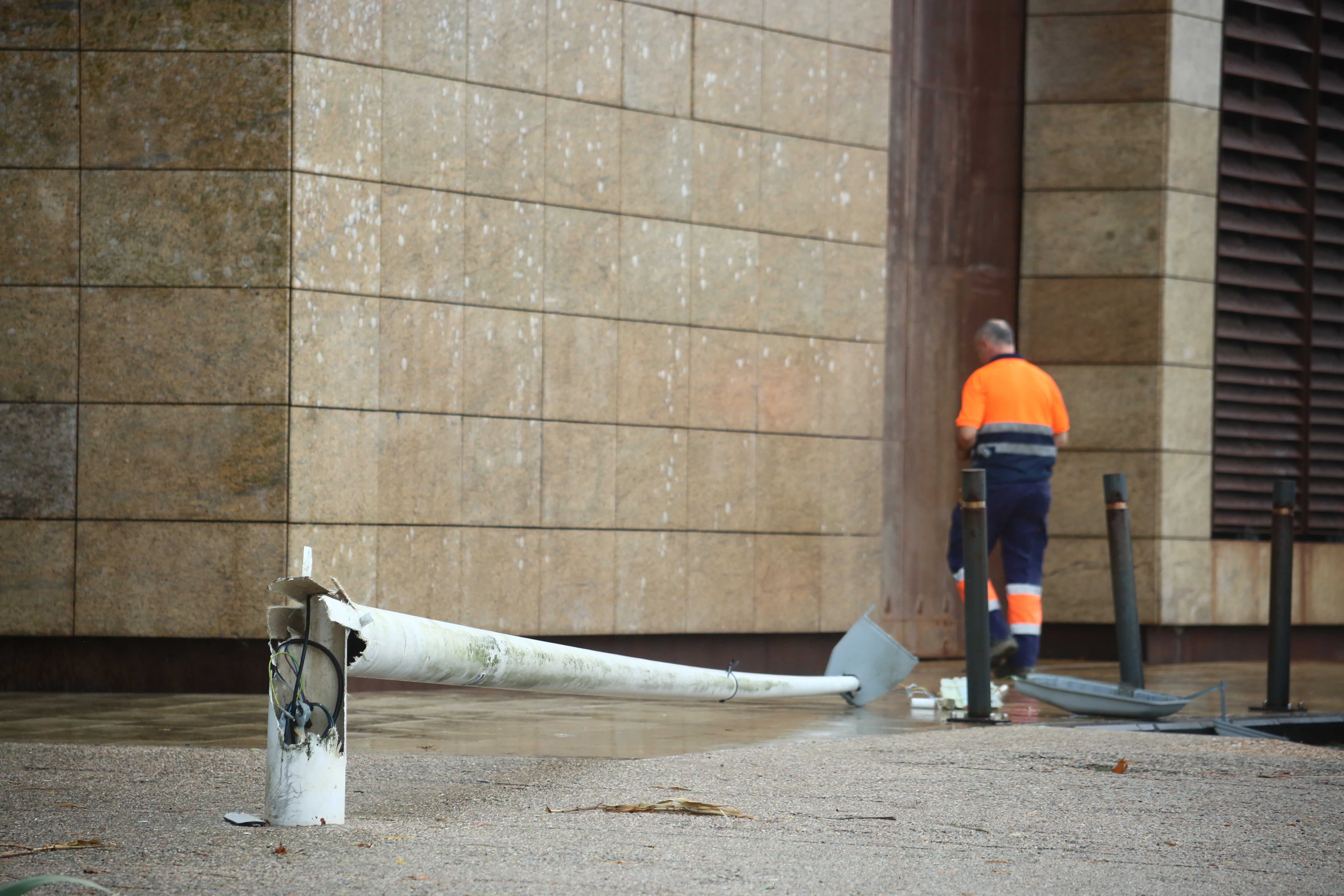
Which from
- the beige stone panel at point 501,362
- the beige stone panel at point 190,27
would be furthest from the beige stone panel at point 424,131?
the beige stone panel at point 501,362

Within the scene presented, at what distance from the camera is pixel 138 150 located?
7922 mm

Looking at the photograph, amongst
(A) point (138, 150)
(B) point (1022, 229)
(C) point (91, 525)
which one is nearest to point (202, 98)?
(A) point (138, 150)

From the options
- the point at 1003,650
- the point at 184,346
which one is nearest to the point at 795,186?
the point at 1003,650

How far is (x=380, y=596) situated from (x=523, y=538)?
35.9 inches

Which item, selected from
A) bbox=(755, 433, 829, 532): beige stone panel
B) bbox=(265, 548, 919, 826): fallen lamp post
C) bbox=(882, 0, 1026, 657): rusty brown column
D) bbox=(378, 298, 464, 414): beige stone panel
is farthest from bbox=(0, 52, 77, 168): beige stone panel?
bbox=(882, 0, 1026, 657): rusty brown column

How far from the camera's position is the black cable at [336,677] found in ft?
12.8

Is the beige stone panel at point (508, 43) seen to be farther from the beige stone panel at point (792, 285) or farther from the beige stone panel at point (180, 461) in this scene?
the beige stone panel at point (180, 461)

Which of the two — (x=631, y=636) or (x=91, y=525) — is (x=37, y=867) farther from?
(x=631, y=636)

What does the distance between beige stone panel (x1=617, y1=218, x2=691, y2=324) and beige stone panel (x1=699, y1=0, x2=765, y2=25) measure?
1.28 meters

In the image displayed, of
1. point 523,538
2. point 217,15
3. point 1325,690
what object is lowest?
point 1325,690

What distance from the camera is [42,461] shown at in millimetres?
7914

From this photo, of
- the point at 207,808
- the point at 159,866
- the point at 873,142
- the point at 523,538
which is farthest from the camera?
the point at 873,142

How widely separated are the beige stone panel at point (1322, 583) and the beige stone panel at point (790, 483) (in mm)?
4243

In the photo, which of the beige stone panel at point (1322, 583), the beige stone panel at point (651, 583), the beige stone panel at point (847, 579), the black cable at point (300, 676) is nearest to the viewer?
the black cable at point (300, 676)
